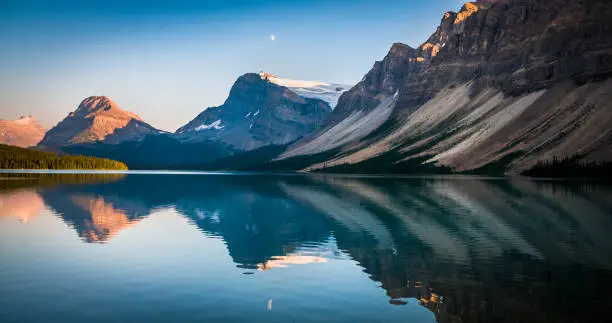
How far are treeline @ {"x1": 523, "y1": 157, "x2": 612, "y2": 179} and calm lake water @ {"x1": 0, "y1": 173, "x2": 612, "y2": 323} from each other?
12011 centimetres

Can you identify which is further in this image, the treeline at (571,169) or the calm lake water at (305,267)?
the treeline at (571,169)

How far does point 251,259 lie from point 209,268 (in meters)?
3.85

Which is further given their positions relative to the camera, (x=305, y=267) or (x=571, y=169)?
(x=571, y=169)

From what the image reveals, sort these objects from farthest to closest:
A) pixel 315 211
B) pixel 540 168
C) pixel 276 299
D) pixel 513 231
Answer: pixel 540 168 < pixel 315 211 < pixel 513 231 < pixel 276 299

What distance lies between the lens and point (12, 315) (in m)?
20.1

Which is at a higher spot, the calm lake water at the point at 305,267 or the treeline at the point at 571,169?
the treeline at the point at 571,169

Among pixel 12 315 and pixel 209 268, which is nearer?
pixel 12 315

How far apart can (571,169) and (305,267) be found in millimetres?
165290

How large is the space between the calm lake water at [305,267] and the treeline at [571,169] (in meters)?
120

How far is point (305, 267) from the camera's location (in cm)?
3084

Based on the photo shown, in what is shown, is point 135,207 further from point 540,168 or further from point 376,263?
point 540,168

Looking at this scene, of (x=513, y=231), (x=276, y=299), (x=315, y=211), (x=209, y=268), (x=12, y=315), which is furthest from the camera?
(x=315, y=211)

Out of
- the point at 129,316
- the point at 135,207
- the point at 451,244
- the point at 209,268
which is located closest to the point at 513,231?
the point at 451,244

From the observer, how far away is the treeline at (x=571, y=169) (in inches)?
6496
